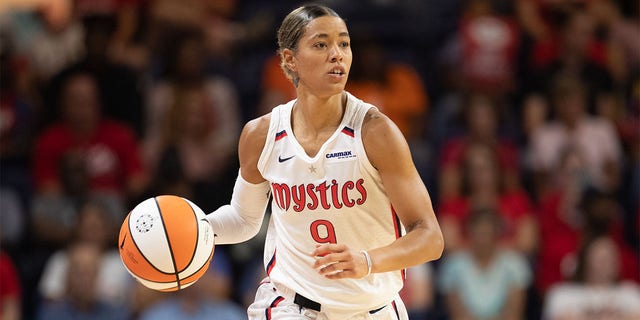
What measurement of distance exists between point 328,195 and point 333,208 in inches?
2.7

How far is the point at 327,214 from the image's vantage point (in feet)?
16.8

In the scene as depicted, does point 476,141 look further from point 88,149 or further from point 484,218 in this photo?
point 88,149

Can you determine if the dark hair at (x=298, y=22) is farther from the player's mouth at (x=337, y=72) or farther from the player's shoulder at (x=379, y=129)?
the player's shoulder at (x=379, y=129)

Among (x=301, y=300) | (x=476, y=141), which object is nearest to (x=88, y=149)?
(x=476, y=141)

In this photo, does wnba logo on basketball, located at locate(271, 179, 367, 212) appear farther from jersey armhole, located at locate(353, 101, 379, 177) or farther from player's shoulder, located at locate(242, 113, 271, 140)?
player's shoulder, located at locate(242, 113, 271, 140)

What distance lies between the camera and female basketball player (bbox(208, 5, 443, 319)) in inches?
194

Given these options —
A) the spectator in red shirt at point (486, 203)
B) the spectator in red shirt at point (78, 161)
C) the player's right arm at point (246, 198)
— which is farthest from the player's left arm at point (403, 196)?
the spectator in red shirt at point (78, 161)

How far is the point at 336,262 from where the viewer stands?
4.49 metres

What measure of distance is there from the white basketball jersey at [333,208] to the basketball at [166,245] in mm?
430

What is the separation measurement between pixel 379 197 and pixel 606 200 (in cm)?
478

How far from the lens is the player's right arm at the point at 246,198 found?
5379 millimetres

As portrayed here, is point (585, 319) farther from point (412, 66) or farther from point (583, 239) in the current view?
point (412, 66)

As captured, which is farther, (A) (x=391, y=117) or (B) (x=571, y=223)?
(A) (x=391, y=117)

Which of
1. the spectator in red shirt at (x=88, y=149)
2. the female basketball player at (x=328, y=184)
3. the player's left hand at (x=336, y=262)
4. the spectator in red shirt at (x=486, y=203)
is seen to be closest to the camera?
the player's left hand at (x=336, y=262)
